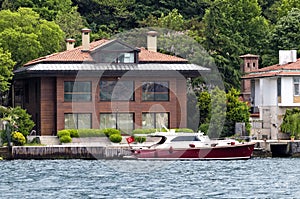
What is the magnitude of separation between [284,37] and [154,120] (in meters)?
19.5

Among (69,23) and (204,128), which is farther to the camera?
(69,23)

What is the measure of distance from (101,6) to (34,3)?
947 cm

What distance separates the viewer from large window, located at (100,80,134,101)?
A: 270 feet

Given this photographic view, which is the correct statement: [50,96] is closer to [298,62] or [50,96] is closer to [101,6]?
[298,62]

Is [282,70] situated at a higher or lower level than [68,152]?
higher

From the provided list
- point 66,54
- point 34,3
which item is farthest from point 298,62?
point 34,3

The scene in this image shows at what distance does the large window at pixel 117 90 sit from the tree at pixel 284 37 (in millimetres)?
18818

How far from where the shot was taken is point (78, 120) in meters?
81.2

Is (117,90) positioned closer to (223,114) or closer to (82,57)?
(82,57)

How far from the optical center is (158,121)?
8288cm

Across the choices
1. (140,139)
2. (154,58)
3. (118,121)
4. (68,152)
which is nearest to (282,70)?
(154,58)

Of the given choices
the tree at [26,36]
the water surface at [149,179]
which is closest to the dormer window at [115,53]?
the tree at [26,36]

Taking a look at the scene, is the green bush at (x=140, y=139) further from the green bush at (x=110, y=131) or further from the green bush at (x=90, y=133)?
the green bush at (x=90, y=133)

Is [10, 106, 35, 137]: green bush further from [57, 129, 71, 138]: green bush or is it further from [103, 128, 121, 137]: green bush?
[103, 128, 121, 137]: green bush
